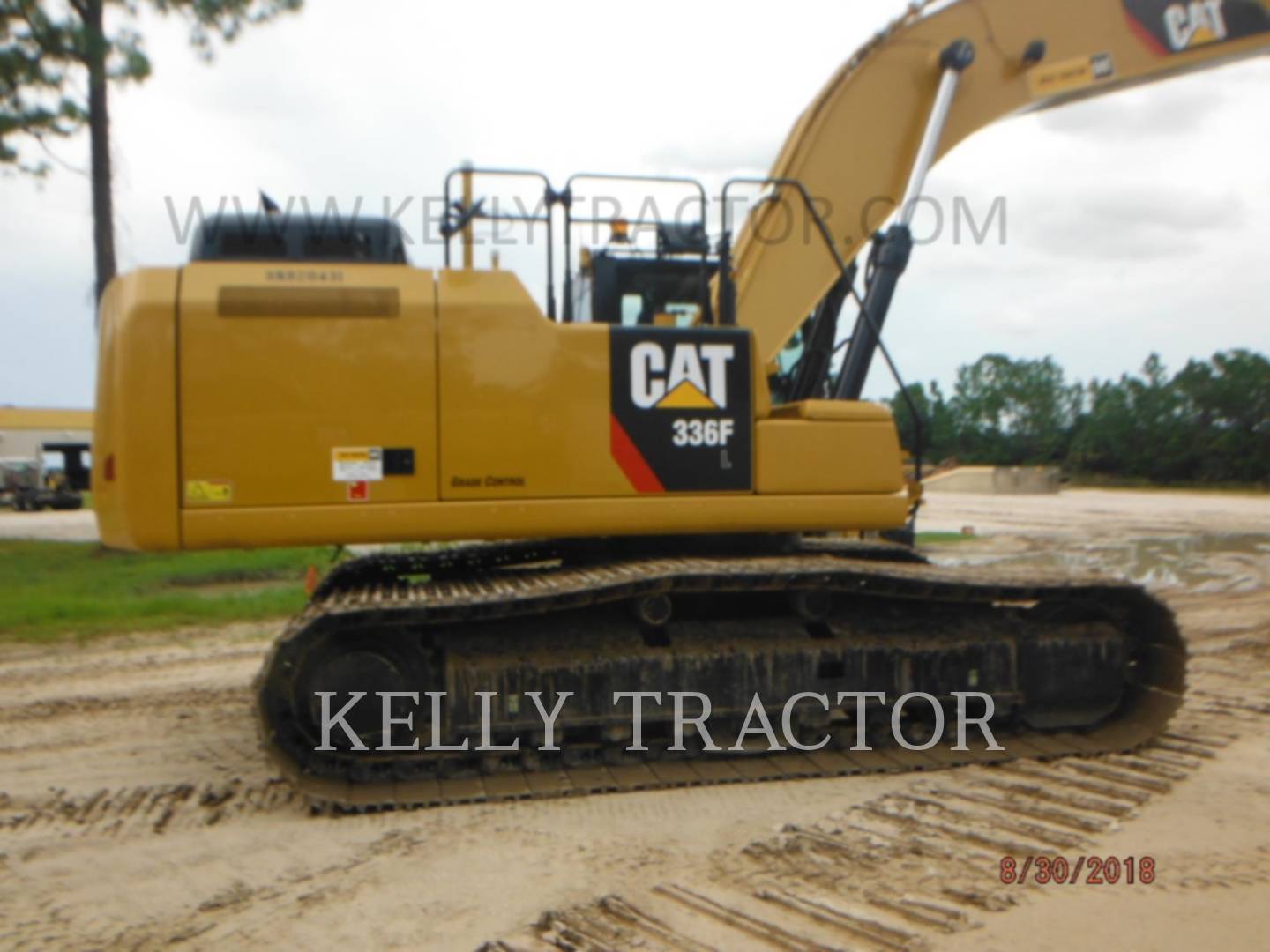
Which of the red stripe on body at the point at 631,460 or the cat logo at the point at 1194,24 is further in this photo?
the cat logo at the point at 1194,24

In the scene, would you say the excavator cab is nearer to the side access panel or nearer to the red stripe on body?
the red stripe on body

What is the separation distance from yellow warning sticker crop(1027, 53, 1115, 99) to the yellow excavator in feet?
8.46

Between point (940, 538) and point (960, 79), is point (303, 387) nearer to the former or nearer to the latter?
point (960, 79)

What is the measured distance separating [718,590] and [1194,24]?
16.5 feet

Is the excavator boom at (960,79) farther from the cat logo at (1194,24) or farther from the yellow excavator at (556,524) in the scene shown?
the yellow excavator at (556,524)

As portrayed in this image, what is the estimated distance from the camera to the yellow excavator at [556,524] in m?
4.68

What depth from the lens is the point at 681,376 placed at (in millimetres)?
5082

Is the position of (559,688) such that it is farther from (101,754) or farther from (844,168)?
(844,168)

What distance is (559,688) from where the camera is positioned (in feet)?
16.6

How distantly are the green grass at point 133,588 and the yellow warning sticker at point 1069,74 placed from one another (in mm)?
6781

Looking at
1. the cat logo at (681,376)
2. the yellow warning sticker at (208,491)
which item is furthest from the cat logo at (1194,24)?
the yellow warning sticker at (208,491)

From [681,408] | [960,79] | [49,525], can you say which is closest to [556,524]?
[681,408]

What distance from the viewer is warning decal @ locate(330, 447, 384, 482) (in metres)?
4.73
